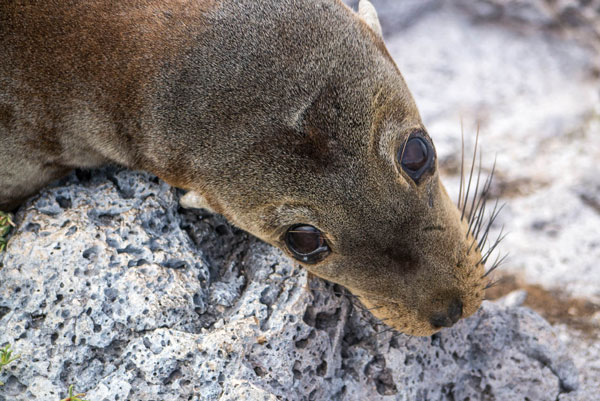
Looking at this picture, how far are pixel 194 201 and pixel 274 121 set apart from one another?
0.82 m

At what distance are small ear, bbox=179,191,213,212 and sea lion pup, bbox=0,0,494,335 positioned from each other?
11 millimetres

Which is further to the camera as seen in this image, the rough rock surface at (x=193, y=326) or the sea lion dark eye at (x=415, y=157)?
the sea lion dark eye at (x=415, y=157)

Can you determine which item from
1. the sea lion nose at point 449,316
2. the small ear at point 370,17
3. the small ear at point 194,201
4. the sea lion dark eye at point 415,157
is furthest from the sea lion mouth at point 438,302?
the small ear at point 370,17

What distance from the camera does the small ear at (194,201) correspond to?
3734mm

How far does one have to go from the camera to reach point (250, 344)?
3.42 meters

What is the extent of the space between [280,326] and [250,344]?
0.20 m

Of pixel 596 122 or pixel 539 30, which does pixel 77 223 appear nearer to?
pixel 596 122

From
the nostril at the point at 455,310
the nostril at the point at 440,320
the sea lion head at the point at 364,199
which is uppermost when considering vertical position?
the sea lion head at the point at 364,199

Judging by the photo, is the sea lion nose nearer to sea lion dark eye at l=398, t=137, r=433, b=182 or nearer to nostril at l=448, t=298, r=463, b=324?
nostril at l=448, t=298, r=463, b=324

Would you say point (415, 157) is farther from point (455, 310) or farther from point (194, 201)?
point (194, 201)

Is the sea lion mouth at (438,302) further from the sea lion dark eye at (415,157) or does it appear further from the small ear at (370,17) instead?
the small ear at (370,17)

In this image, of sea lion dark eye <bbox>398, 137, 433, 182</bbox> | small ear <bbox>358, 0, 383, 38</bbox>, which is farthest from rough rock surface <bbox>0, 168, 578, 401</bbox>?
small ear <bbox>358, 0, 383, 38</bbox>

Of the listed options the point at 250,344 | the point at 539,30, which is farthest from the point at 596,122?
the point at 250,344

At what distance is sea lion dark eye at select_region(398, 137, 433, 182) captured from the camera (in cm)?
347
